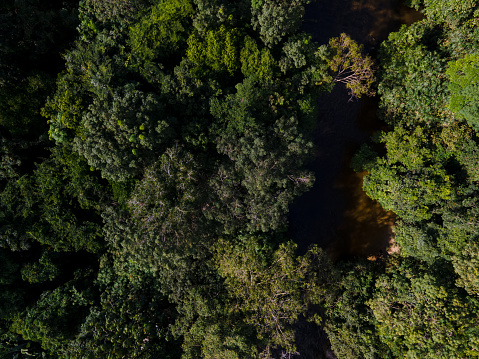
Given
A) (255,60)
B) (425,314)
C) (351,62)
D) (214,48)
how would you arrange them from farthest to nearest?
(351,62) < (255,60) < (214,48) < (425,314)

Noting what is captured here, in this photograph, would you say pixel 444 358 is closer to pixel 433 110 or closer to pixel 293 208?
pixel 293 208

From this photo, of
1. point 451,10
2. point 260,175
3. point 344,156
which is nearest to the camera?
point 260,175

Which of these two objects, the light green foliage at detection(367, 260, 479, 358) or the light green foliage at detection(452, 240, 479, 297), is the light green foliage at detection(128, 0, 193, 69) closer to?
the light green foliage at detection(367, 260, 479, 358)

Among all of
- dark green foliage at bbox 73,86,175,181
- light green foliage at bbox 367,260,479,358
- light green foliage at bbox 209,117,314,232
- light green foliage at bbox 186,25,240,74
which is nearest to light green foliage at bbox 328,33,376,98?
light green foliage at bbox 209,117,314,232

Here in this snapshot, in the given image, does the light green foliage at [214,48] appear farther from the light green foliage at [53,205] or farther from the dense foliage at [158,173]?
the light green foliage at [53,205]

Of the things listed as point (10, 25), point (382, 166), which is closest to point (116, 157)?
point (10, 25)

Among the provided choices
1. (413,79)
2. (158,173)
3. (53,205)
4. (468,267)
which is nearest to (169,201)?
(158,173)

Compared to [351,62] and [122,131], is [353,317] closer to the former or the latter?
[351,62]
